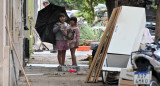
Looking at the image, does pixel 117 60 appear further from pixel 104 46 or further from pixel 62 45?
pixel 62 45

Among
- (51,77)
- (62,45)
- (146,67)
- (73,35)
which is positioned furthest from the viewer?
(62,45)

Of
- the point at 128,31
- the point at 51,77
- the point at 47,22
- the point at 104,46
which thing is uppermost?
the point at 47,22

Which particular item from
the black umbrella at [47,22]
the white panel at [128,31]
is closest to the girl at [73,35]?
the black umbrella at [47,22]

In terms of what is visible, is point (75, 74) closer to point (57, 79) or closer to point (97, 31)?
point (57, 79)

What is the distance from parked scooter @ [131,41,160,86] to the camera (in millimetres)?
7770

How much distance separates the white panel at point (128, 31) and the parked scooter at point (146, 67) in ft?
8.55

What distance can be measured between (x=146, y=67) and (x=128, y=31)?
3294mm

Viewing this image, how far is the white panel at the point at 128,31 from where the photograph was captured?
432 inches

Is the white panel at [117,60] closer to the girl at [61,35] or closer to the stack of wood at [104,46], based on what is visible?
the stack of wood at [104,46]

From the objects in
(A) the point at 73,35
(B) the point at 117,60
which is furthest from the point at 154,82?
(A) the point at 73,35

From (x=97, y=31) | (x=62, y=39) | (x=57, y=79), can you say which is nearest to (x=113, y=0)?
(x=62, y=39)

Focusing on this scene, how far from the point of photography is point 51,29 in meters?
16.2

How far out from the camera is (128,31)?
1116 centimetres

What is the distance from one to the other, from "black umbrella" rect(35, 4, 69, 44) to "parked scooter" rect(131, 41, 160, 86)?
7.81m
